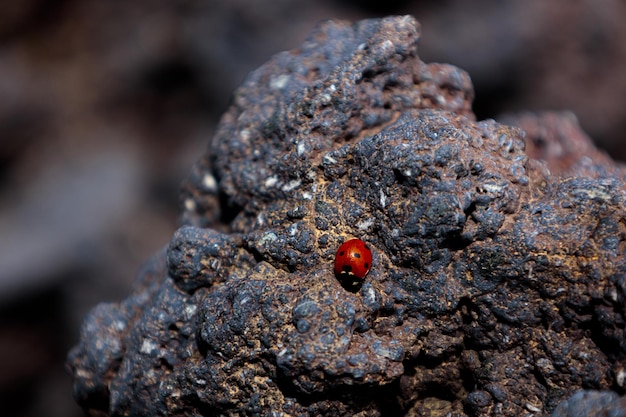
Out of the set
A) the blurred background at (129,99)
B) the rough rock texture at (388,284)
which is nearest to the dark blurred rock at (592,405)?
the rough rock texture at (388,284)

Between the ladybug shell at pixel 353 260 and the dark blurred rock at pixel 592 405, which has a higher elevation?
the ladybug shell at pixel 353 260

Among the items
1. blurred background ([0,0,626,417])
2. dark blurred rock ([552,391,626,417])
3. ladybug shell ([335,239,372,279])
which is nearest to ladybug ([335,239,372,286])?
ladybug shell ([335,239,372,279])

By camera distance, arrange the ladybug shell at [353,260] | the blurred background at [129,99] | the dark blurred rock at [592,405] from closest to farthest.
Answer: the dark blurred rock at [592,405] → the ladybug shell at [353,260] → the blurred background at [129,99]

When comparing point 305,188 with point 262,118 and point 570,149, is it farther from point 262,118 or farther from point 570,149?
point 570,149

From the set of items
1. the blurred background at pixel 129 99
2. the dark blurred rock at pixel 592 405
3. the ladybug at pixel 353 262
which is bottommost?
the blurred background at pixel 129 99

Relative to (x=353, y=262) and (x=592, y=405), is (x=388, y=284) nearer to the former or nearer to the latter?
(x=353, y=262)

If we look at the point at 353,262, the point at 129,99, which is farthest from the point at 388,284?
the point at 129,99

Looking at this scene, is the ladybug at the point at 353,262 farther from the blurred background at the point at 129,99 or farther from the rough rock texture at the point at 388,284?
the blurred background at the point at 129,99
